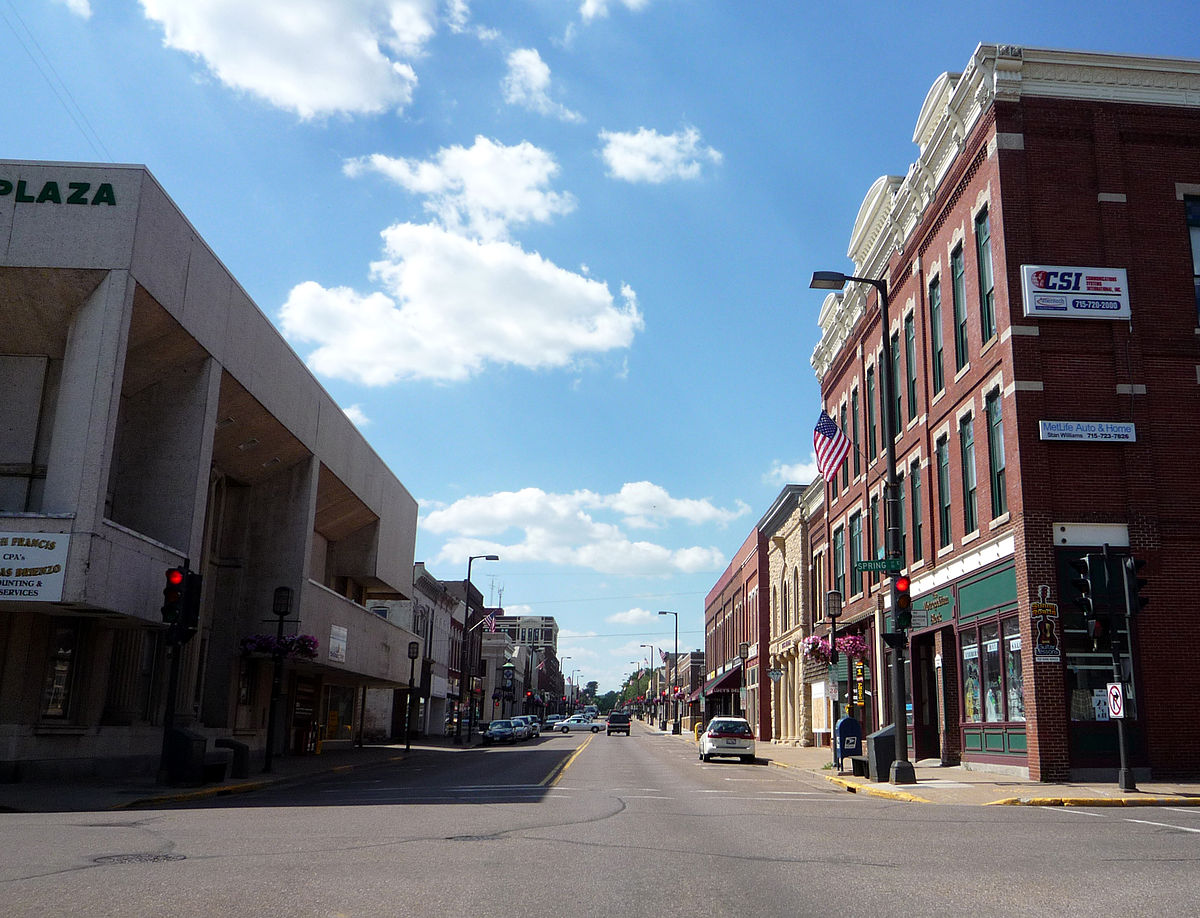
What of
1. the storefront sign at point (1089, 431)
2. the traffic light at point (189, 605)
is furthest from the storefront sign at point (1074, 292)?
the traffic light at point (189, 605)

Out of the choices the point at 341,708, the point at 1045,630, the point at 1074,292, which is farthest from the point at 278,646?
the point at 1074,292

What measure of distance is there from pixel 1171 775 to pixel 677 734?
2651 inches

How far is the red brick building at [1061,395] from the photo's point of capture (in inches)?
875

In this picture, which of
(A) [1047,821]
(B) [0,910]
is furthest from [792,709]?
(B) [0,910]

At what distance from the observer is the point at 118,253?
21.5 m

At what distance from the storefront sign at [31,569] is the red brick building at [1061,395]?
17.7 meters

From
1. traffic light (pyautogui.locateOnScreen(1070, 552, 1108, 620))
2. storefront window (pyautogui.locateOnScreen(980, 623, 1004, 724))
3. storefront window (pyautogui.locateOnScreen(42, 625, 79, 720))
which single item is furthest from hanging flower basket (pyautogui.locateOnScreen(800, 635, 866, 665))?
storefront window (pyautogui.locateOnScreen(42, 625, 79, 720))

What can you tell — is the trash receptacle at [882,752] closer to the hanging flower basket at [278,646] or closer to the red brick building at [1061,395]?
the red brick building at [1061,395]

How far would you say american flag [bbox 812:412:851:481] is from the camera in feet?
103

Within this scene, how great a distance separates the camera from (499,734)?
55875 millimetres

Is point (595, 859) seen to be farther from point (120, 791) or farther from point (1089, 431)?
point (1089, 431)

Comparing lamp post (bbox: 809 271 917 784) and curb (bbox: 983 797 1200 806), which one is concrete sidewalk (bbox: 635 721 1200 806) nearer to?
curb (bbox: 983 797 1200 806)

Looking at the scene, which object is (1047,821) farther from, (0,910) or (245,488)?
(245,488)

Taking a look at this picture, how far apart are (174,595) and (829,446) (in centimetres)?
1909
